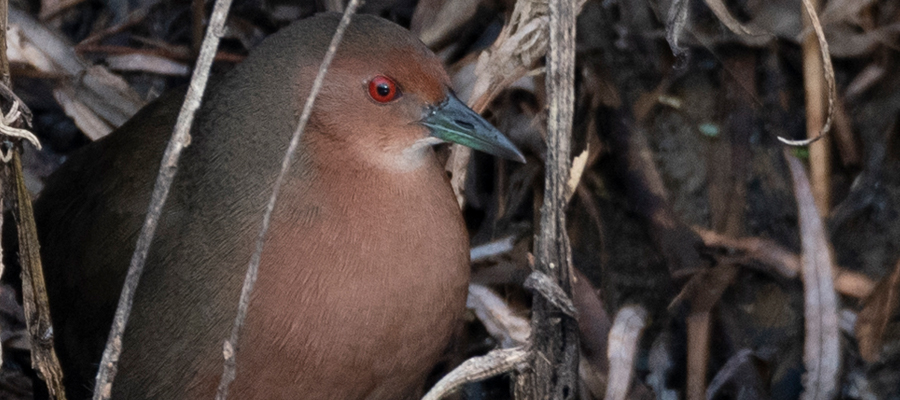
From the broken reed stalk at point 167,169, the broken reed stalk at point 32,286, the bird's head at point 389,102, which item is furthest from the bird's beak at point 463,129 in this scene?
the broken reed stalk at point 32,286

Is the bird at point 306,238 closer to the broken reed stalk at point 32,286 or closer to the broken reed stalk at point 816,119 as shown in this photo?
the broken reed stalk at point 32,286

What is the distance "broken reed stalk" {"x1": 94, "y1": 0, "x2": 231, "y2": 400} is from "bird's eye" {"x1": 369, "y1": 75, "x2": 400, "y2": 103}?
520mm

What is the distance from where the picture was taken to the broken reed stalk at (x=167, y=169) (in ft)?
5.55

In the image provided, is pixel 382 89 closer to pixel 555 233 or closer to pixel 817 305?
pixel 555 233

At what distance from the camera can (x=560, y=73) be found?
1.84 meters

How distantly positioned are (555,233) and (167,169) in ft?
2.41

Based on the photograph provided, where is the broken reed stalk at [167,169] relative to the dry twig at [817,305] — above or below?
above

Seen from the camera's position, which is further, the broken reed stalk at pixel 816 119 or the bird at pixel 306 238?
the broken reed stalk at pixel 816 119

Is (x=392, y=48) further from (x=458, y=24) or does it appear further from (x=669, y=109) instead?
(x=669, y=109)

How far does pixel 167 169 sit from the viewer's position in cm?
172

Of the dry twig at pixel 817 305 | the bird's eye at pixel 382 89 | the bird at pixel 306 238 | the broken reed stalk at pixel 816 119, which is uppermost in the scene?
the bird's eye at pixel 382 89

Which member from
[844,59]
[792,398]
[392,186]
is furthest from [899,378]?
[392,186]

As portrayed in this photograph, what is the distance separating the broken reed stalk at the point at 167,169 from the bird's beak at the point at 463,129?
24.6 inches

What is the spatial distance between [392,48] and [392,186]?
1.03ft
